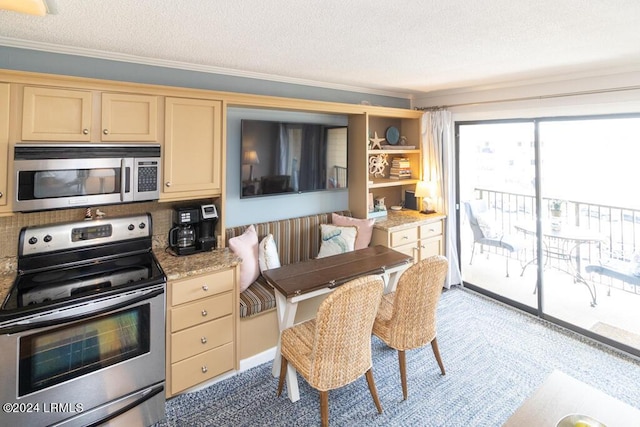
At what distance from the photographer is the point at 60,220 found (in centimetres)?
235

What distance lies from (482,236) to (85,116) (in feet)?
14.1

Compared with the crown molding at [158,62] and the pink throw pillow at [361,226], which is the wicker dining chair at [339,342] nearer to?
the pink throw pillow at [361,226]

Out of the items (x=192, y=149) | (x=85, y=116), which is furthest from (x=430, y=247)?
(x=85, y=116)

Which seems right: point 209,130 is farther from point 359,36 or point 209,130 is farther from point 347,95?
point 347,95

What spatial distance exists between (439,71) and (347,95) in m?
1.12

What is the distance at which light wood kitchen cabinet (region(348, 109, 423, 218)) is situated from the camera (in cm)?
371

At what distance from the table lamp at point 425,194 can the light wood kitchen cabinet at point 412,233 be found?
13 cm

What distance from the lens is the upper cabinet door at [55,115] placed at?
197 centimetres

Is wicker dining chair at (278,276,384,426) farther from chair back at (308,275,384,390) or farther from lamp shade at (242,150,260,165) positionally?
lamp shade at (242,150,260,165)

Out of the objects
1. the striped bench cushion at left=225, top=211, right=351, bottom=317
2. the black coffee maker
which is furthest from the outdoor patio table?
the black coffee maker

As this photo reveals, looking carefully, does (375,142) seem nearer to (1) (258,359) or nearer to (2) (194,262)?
(2) (194,262)

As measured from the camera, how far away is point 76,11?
1729 millimetres

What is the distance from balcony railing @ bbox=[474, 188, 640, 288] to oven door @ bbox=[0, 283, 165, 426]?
3.86m

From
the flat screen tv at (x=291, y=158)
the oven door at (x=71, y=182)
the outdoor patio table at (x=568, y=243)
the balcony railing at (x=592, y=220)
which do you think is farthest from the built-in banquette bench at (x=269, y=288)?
the outdoor patio table at (x=568, y=243)
